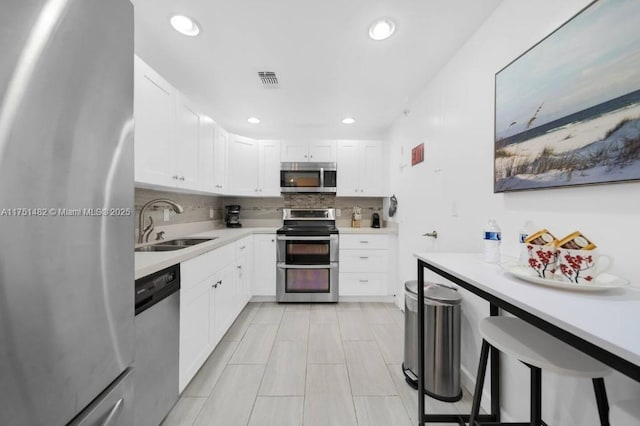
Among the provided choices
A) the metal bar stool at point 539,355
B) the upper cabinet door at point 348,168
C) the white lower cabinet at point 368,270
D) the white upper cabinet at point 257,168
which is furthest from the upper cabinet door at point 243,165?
the metal bar stool at point 539,355

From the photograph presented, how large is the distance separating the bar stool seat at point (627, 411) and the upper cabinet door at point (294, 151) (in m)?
3.28

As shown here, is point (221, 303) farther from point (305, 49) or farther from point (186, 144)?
point (305, 49)

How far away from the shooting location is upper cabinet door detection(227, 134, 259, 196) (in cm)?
332

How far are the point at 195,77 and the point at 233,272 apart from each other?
1.81 metres

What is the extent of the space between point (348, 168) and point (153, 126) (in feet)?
8.06

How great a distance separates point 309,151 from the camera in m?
3.49

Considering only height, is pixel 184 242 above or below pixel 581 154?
below

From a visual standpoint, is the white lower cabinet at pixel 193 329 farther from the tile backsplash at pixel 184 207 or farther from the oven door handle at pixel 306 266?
the oven door handle at pixel 306 266

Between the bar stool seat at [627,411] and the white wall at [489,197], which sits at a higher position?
the white wall at [489,197]

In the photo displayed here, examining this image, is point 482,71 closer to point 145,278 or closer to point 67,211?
point 67,211

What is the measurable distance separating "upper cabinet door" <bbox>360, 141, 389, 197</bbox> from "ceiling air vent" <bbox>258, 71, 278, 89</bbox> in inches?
65.9

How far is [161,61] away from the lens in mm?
1867

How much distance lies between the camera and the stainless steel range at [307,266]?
3.09 metres

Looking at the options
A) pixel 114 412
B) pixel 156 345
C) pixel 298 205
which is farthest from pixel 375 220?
pixel 114 412
